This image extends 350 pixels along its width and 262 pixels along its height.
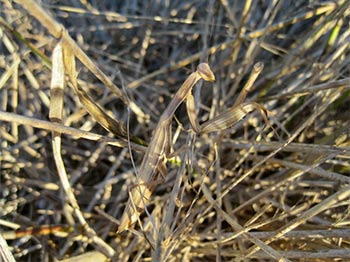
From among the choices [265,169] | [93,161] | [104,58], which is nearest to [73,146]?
[93,161]

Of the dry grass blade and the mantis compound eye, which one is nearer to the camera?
the mantis compound eye

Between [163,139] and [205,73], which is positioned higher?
[205,73]

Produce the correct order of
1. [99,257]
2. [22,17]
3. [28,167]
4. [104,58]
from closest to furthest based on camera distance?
[99,257] → [28,167] → [22,17] → [104,58]

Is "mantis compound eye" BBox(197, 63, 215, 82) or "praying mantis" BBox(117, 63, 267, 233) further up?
"mantis compound eye" BBox(197, 63, 215, 82)

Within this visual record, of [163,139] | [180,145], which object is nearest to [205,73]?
[163,139]

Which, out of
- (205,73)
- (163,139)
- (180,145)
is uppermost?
(205,73)

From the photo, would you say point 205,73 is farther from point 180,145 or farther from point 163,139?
point 180,145

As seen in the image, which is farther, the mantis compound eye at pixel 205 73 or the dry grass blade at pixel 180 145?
the dry grass blade at pixel 180 145

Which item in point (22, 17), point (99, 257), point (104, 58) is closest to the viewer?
point (99, 257)

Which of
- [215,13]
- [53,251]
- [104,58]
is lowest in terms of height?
[53,251]

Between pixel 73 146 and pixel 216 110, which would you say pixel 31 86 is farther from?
pixel 216 110

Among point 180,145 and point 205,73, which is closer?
point 205,73
